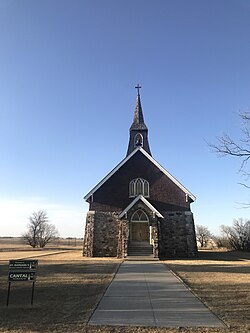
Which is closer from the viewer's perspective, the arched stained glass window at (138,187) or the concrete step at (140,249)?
the concrete step at (140,249)

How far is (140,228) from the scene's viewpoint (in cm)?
2798

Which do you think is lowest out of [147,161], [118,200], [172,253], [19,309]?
[19,309]

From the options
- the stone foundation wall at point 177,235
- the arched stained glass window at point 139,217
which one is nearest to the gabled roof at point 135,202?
the arched stained glass window at point 139,217

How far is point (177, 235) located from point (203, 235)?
4196cm

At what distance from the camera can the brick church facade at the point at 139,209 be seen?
27.0 metres

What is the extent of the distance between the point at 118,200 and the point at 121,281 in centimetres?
1576

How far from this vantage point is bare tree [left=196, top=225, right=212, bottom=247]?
207 feet

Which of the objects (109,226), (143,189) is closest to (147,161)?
(143,189)

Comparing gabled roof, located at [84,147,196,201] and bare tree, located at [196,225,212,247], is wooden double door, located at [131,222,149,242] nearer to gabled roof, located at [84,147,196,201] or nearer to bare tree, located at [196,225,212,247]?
gabled roof, located at [84,147,196,201]

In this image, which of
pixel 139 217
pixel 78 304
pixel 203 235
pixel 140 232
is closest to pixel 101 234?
pixel 140 232

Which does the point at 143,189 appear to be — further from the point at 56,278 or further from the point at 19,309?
the point at 19,309

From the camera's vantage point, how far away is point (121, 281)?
500 inches

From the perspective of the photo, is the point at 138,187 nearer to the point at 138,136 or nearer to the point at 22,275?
the point at 138,136

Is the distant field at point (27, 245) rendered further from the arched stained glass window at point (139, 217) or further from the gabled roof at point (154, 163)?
the arched stained glass window at point (139, 217)
